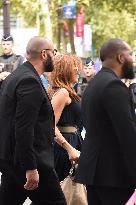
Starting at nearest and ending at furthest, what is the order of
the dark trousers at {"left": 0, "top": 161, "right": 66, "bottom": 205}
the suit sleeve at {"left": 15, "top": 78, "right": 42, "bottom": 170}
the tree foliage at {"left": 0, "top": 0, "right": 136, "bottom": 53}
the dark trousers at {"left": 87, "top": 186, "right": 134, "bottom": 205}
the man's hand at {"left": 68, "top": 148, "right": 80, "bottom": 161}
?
the dark trousers at {"left": 87, "top": 186, "right": 134, "bottom": 205} → the suit sleeve at {"left": 15, "top": 78, "right": 42, "bottom": 170} → the dark trousers at {"left": 0, "top": 161, "right": 66, "bottom": 205} → the man's hand at {"left": 68, "top": 148, "right": 80, "bottom": 161} → the tree foliage at {"left": 0, "top": 0, "right": 136, "bottom": 53}

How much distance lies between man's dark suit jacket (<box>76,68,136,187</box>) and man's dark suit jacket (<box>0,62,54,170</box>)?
46 centimetres

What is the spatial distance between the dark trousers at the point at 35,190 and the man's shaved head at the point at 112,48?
1.04 metres

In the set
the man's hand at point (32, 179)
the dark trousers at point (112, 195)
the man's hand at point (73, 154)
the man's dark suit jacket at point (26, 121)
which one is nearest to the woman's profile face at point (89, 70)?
the man's hand at point (73, 154)

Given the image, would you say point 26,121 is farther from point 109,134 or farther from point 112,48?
point 112,48

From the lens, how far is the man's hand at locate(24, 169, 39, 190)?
5707 mm

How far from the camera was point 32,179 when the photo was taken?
5.73 m

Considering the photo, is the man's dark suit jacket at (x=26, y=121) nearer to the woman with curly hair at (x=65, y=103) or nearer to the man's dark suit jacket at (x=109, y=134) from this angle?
the man's dark suit jacket at (x=109, y=134)

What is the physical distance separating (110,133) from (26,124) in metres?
0.70

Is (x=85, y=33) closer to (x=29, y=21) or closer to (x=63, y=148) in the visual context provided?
(x=29, y=21)

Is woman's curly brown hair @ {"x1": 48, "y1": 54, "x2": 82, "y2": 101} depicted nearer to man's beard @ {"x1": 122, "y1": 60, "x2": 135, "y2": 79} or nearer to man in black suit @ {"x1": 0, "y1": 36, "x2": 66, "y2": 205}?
man in black suit @ {"x1": 0, "y1": 36, "x2": 66, "y2": 205}

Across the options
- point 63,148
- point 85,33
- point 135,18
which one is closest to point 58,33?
point 85,33

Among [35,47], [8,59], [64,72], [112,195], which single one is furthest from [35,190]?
[8,59]

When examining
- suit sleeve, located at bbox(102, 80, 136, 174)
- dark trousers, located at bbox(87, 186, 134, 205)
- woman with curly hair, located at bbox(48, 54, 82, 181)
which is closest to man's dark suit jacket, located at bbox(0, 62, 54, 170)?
dark trousers, located at bbox(87, 186, 134, 205)

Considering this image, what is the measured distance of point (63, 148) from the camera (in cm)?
720
